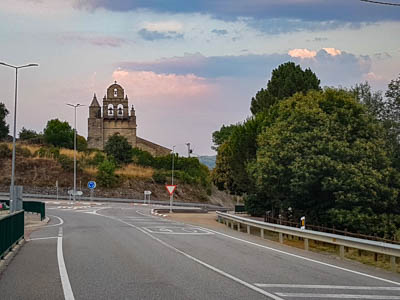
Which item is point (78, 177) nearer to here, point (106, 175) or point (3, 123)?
point (106, 175)

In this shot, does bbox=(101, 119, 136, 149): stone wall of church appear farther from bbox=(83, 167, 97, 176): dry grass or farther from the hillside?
bbox=(83, 167, 97, 176): dry grass

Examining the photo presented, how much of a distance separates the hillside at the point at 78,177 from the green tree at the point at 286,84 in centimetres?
3495

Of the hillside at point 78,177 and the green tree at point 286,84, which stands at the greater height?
the green tree at point 286,84

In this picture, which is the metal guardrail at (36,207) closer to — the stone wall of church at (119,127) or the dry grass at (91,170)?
the dry grass at (91,170)

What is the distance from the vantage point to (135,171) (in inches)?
3676

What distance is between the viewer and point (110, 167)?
86.2 m

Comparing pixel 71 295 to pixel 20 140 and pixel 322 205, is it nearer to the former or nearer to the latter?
pixel 322 205

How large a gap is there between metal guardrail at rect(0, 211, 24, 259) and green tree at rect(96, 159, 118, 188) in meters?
64.0

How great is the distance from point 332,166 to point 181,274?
61.7 feet

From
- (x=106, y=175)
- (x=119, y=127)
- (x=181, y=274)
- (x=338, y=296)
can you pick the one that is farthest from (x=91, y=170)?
(x=338, y=296)

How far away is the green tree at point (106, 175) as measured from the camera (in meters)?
85.5

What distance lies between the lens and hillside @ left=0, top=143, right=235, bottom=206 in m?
84.7

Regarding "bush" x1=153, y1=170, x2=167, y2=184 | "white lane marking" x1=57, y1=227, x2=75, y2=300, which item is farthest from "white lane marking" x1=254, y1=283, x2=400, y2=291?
"bush" x1=153, y1=170, x2=167, y2=184

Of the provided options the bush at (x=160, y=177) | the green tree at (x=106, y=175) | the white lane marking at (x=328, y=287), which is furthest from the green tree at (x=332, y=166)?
the bush at (x=160, y=177)
